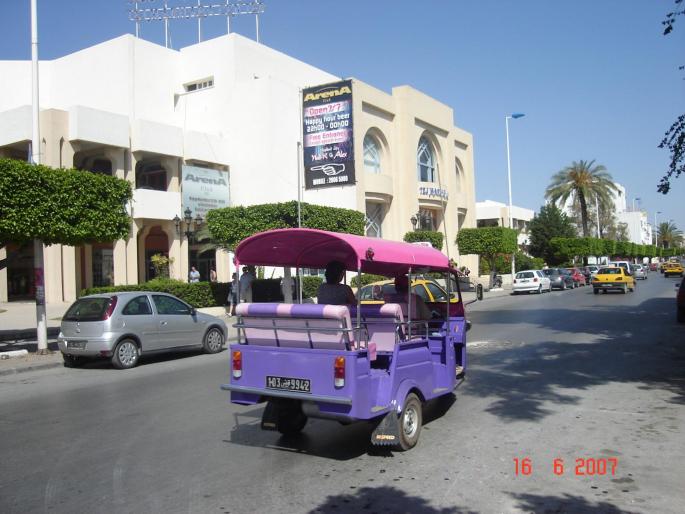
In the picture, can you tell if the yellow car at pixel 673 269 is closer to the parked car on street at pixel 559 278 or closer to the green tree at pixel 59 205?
the parked car on street at pixel 559 278

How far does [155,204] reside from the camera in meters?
30.8

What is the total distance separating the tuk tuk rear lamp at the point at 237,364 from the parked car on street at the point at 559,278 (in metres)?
38.0

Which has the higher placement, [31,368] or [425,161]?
[425,161]

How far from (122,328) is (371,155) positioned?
101ft

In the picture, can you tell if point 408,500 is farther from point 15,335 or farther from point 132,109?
point 132,109

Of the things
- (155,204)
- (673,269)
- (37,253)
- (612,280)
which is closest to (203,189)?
(155,204)

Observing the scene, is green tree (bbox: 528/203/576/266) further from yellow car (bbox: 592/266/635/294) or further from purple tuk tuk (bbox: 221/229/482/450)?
purple tuk tuk (bbox: 221/229/482/450)

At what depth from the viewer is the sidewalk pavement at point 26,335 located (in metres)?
12.6

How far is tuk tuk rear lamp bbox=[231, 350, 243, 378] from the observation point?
595 cm

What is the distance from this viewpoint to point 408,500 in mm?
4504

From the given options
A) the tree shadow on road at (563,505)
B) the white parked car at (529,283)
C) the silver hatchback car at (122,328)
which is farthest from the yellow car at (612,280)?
the tree shadow on road at (563,505)

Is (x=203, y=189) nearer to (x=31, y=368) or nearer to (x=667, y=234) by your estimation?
(x=31, y=368)

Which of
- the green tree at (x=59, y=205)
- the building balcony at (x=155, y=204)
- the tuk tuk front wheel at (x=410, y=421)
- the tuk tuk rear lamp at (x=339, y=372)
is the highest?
the building balcony at (x=155, y=204)

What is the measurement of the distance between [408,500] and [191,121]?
3779cm
